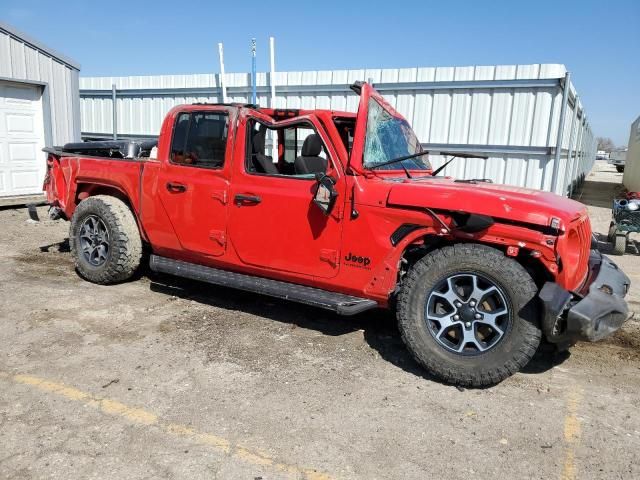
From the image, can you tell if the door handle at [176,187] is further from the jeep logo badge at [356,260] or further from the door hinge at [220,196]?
the jeep logo badge at [356,260]

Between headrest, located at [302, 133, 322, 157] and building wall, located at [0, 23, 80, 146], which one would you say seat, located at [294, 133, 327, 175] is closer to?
headrest, located at [302, 133, 322, 157]

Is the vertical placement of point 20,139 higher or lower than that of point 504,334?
higher

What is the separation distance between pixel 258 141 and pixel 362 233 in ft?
4.80

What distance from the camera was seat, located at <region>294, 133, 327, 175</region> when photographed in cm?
451

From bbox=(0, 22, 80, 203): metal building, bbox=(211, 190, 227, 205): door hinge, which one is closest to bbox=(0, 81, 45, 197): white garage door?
bbox=(0, 22, 80, 203): metal building

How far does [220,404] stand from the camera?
342 cm

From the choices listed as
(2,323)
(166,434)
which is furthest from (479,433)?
(2,323)

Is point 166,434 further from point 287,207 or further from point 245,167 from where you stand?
point 245,167

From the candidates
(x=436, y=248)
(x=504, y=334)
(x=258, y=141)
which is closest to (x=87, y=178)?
(x=258, y=141)

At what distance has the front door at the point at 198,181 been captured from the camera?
4828 mm

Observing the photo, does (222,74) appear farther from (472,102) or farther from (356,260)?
(356,260)

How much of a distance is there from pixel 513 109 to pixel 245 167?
25.4 ft

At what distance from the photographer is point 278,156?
5.46 metres

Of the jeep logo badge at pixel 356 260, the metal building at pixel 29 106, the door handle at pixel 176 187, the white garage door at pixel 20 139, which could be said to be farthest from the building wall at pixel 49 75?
the jeep logo badge at pixel 356 260
